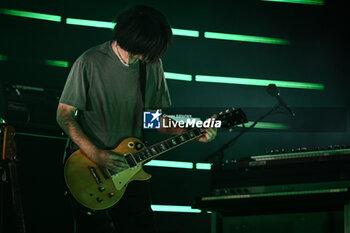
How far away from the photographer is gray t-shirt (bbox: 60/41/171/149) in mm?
3152

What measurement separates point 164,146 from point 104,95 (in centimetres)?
55

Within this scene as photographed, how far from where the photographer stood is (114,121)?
3.19 metres

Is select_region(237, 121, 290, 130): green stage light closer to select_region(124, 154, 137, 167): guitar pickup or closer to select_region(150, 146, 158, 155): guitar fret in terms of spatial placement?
select_region(150, 146, 158, 155): guitar fret

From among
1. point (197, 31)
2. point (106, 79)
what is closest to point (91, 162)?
point (106, 79)

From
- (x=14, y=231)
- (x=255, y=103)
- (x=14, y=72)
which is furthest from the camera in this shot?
(x=255, y=103)

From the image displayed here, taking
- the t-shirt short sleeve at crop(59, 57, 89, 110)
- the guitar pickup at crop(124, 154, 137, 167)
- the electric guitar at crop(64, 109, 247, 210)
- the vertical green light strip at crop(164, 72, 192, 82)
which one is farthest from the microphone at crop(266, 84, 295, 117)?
the t-shirt short sleeve at crop(59, 57, 89, 110)

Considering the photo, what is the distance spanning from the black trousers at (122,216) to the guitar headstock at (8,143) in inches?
27.2

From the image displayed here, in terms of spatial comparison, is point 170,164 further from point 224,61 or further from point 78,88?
point 78,88

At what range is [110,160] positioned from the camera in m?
3.04

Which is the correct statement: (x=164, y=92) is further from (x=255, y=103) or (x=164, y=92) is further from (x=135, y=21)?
(x=255, y=103)

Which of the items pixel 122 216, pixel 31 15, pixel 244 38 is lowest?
pixel 122 216

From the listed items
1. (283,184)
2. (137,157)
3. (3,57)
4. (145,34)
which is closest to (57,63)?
(3,57)

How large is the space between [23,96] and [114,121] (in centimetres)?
89

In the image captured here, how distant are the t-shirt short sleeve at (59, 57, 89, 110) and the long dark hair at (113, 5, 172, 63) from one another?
13.2 inches
